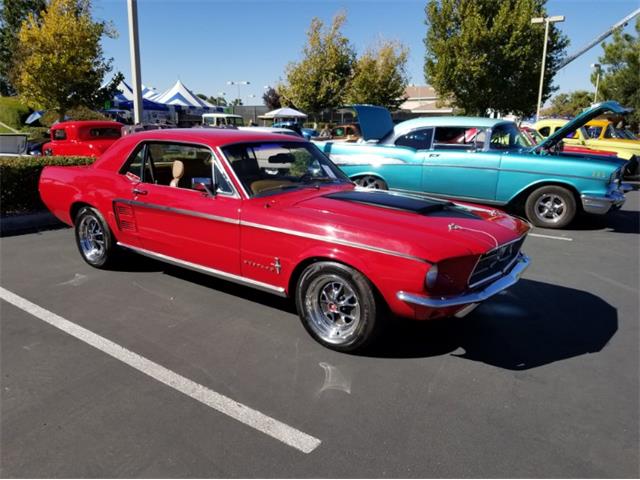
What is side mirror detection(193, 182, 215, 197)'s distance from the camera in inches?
163

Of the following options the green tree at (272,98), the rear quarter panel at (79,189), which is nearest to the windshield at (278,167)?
the rear quarter panel at (79,189)

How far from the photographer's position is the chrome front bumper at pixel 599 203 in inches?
292

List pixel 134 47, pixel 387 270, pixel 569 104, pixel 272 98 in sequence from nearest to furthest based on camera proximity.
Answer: pixel 387 270, pixel 134 47, pixel 272 98, pixel 569 104

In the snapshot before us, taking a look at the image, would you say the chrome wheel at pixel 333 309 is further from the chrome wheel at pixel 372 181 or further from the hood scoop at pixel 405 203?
the chrome wheel at pixel 372 181

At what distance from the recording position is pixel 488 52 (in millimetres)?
24156

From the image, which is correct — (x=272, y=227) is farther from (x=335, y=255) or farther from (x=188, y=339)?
(x=188, y=339)

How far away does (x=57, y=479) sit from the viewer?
7.46 feet

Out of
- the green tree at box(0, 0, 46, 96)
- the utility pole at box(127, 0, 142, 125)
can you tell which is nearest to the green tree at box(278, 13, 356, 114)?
the green tree at box(0, 0, 46, 96)

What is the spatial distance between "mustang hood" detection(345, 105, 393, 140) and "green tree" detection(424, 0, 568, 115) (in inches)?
688

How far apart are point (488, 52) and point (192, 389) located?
25218 mm

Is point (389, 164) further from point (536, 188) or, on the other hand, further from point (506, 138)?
point (536, 188)

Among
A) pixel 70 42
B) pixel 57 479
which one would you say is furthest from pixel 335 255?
pixel 70 42

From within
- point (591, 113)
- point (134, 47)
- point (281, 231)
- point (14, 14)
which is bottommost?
point (281, 231)

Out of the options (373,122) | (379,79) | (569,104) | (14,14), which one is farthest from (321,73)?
(569,104)
